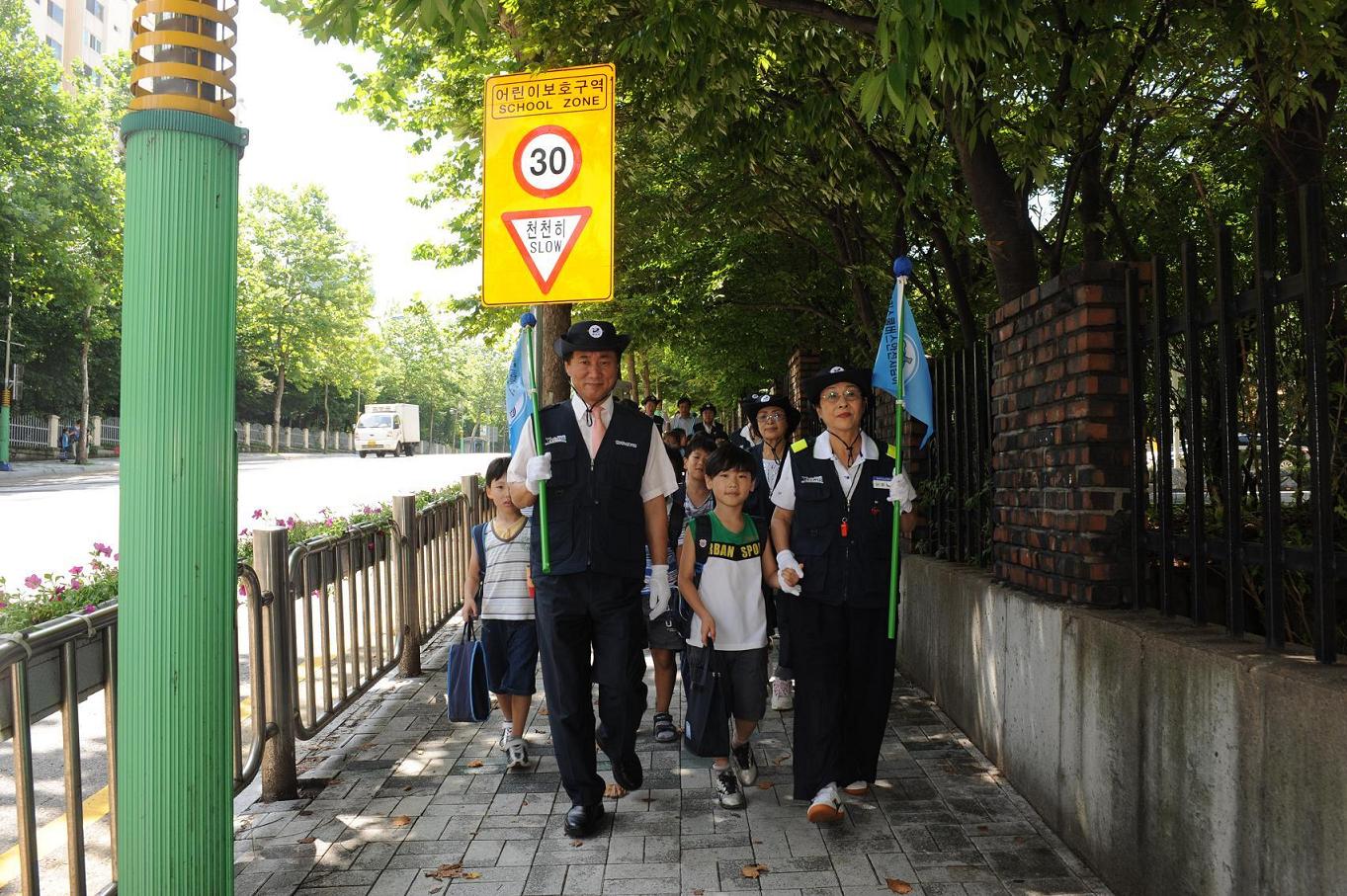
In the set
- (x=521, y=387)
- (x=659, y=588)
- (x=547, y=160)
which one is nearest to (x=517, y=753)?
(x=659, y=588)

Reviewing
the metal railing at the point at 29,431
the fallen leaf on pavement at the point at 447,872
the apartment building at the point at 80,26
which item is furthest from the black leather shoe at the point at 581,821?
the apartment building at the point at 80,26

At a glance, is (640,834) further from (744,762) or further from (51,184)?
(51,184)

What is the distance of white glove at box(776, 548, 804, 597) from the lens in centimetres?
485

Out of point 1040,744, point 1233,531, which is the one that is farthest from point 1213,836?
point 1040,744

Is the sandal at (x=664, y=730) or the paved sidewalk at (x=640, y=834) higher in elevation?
the sandal at (x=664, y=730)

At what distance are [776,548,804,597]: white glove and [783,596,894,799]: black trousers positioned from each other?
0.09 metres

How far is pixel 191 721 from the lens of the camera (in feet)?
9.21

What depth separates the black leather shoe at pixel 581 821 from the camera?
4543mm

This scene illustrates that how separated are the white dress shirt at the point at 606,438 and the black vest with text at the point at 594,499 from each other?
0.03 meters

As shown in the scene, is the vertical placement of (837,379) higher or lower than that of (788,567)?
higher

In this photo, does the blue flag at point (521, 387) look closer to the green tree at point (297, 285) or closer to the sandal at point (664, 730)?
the sandal at point (664, 730)

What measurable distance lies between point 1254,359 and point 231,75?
4.35 meters

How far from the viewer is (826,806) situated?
4656 millimetres

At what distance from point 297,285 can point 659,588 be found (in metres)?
61.6
